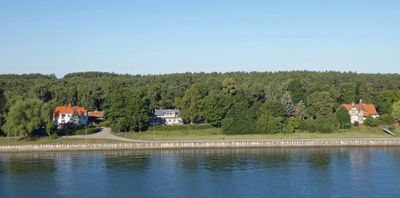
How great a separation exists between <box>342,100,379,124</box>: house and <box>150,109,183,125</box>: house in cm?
3076

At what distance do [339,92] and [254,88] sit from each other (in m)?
16.7

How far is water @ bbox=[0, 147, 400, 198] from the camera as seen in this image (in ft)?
150

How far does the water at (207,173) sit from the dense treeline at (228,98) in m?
13.2

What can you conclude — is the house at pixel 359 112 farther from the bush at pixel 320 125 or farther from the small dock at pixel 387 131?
the bush at pixel 320 125

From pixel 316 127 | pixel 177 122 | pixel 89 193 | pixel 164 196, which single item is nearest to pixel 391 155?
pixel 316 127

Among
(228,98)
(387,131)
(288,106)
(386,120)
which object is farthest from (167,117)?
(387,131)

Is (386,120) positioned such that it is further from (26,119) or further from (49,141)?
(26,119)

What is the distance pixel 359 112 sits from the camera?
9575 centimetres

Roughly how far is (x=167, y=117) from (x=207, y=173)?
161ft

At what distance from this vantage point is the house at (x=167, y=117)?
10169 centimetres

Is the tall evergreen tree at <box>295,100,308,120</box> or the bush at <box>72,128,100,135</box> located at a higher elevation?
the tall evergreen tree at <box>295,100,308,120</box>

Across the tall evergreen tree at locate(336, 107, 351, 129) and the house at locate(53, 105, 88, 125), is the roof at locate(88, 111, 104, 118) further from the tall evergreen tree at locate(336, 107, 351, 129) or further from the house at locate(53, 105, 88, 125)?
the tall evergreen tree at locate(336, 107, 351, 129)

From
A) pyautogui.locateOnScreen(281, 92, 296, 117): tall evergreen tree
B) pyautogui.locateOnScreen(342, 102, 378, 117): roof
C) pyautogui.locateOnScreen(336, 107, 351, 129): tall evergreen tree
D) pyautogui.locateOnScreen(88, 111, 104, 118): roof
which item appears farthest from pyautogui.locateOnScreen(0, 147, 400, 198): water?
pyautogui.locateOnScreen(88, 111, 104, 118): roof

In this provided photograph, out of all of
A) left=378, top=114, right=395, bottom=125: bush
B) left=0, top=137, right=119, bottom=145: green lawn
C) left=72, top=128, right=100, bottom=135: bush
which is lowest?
left=0, top=137, right=119, bottom=145: green lawn
